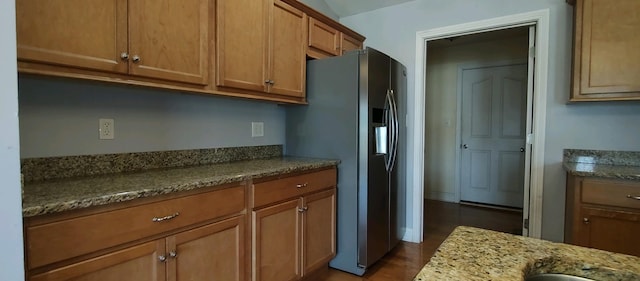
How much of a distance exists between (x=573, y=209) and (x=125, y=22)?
282 cm

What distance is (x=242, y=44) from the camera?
190cm

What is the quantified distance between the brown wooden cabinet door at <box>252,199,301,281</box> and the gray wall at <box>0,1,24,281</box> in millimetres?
1033

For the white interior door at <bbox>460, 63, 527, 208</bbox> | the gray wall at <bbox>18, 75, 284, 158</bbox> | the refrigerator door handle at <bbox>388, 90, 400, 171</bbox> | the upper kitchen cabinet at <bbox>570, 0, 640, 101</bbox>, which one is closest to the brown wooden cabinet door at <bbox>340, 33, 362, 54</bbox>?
the refrigerator door handle at <bbox>388, 90, 400, 171</bbox>

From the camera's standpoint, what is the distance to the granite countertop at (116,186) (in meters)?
1.00

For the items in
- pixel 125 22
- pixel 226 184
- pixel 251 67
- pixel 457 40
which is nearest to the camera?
pixel 125 22

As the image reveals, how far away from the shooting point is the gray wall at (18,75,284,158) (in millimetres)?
1376

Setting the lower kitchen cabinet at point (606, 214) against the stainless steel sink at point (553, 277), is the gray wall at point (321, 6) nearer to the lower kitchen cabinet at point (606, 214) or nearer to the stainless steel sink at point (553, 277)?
the lower kitchen cabinet at point (606, 214)

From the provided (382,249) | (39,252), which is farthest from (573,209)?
(39,252)

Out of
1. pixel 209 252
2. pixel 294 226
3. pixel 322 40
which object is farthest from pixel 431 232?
pixel 209 252

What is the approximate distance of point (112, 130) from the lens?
5.30ft

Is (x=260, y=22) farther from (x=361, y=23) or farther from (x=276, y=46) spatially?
(x=361, y=23)

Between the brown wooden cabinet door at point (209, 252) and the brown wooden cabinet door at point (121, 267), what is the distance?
5 cm

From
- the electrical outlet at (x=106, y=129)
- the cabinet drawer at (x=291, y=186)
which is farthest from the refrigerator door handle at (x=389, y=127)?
the electrical outlet at (x=106, y=129)

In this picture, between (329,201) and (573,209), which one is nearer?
(573,209)
